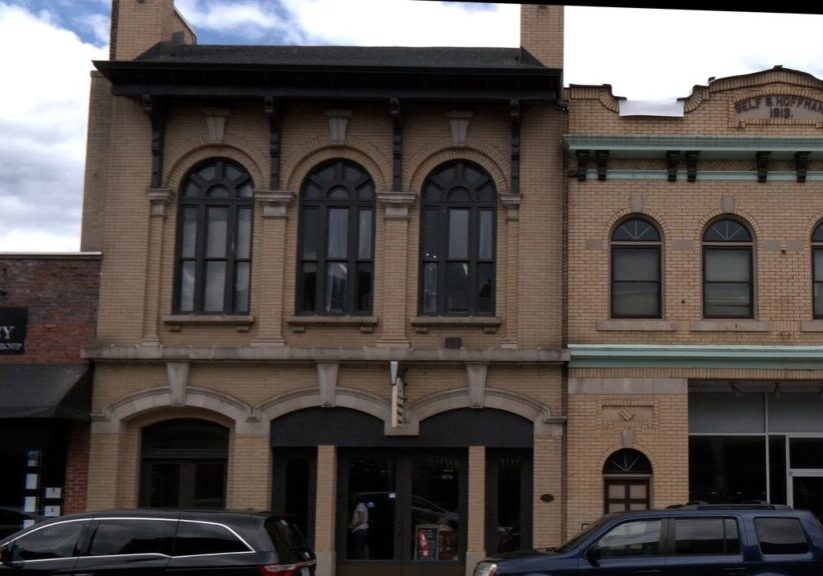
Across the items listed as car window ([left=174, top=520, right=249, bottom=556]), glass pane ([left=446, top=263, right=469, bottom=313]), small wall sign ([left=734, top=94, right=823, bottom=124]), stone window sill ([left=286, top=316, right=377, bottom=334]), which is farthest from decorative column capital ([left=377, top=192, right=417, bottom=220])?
car window ([left=174, top=520, right=249, bottom=556])

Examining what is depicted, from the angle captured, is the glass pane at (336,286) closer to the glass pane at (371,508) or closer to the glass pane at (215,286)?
the glass pane at (215,286)

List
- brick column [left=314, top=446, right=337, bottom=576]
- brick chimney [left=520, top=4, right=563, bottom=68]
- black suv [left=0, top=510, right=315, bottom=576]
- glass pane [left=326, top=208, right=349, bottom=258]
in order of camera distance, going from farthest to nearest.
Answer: brick chimney [left=520, top=4, right=563, bottom=68] → glass pane [left=326, top=208, right=349, bottom=258] → brick column [left=314, top=446, right=337, bottom=576] → black suv [left=0, top=510, right=315, bottom=576]

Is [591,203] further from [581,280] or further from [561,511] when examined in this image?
[561,511]

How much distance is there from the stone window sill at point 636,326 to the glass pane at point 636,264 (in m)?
0.82

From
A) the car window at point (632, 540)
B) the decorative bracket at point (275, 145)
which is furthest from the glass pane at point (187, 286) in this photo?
the car window at point (632, 540)

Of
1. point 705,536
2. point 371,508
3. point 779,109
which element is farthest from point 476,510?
point 779,109

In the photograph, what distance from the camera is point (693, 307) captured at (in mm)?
18609

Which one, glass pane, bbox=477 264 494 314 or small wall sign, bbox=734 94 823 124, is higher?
small wall sign, bbox=734 94 823 124

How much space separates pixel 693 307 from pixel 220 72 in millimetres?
9343

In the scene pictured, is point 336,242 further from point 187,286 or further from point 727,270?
point 727,270

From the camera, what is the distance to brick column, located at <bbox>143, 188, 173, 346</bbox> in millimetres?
19000

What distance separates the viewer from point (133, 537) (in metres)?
11.7

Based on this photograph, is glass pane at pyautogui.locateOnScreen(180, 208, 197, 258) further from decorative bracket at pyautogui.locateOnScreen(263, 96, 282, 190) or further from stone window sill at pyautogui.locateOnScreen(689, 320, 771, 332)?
stone window sill at pyautogui.locateOnScreen(689, 320, 771, 332)

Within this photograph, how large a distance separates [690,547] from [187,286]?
10626 millimetres
